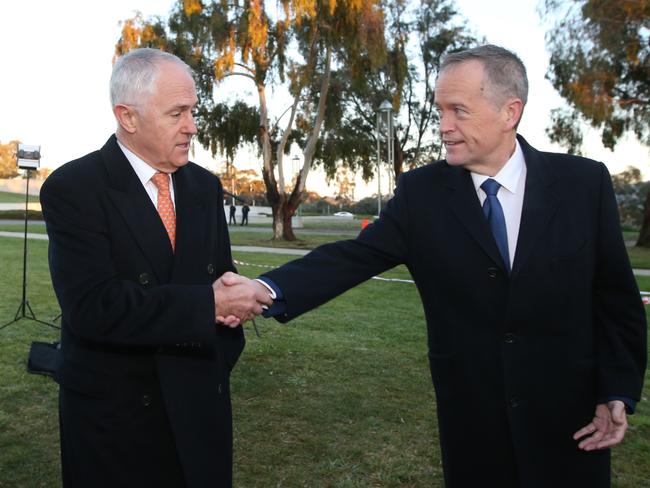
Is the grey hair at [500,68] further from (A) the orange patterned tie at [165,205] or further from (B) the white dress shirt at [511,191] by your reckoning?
(A) the orange patterned tie at [165,205]

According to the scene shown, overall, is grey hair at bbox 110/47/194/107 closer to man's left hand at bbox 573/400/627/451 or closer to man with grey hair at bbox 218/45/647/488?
man with grey hair at bbox 218/45/647/488

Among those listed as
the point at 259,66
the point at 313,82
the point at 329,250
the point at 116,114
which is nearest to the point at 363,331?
the point at 329,250

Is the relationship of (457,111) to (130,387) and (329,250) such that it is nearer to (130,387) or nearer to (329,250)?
(329,250)

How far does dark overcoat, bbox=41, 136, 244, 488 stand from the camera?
2.18 m

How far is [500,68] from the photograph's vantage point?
7.94ft

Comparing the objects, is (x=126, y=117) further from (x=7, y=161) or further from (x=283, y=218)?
(x=7, y=161)

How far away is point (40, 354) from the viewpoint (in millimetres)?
5359

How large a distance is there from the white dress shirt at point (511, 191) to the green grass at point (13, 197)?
73.5 m

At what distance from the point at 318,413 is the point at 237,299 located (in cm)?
303

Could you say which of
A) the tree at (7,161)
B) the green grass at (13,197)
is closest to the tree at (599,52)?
the green grass at (13,197)

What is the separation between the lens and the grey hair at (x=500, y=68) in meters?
2.41

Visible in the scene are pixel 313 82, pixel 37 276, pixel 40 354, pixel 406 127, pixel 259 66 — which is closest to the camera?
pixel 40 354

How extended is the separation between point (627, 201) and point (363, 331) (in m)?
37.9

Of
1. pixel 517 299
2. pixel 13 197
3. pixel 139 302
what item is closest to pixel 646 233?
pixel 517 299
